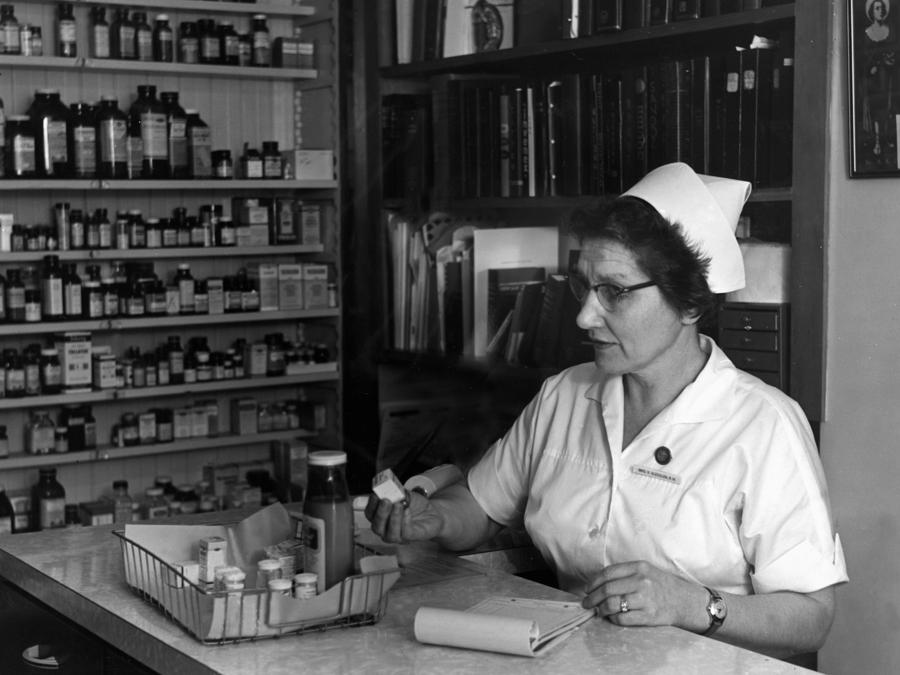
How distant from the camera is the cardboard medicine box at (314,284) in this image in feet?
15.1

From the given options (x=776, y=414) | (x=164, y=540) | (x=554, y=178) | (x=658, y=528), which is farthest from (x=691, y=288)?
(x=554, y=178)

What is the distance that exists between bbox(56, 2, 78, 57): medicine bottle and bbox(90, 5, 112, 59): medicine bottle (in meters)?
→ 0.08

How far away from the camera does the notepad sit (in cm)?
155

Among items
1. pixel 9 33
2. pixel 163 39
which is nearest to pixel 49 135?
pixel 9 33

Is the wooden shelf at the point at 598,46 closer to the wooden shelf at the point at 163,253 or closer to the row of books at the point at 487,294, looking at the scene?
the row of books at the point at 487,294

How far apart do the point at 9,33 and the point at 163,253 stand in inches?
33.3

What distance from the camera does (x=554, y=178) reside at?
3178 millimetres

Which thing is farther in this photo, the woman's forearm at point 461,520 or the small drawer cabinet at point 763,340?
the small drawer cabinet at point 763,340

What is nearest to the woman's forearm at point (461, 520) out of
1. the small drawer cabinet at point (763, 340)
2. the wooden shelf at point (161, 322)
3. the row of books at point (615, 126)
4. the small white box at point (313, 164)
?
the small drawer cabinet at point (763, 340)

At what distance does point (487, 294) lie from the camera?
11.3 feet

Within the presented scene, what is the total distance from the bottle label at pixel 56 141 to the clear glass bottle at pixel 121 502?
44.8 inches

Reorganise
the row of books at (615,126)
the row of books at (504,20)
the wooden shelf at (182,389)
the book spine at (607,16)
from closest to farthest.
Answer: the row of books at (615,126) < the row of books at (504,20) < the book spine at (607,16) < the wooden shelf at (182,389)

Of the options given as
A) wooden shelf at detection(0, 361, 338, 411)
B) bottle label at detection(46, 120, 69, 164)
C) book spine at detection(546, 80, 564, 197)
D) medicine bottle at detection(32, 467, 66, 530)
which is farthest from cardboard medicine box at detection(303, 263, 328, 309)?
book spine at detection(546, 80, 564, 197)

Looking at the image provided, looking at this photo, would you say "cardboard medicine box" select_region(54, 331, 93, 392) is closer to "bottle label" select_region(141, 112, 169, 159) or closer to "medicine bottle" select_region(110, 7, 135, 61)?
"bottle label" select_region(141, 112, 169, 159)
